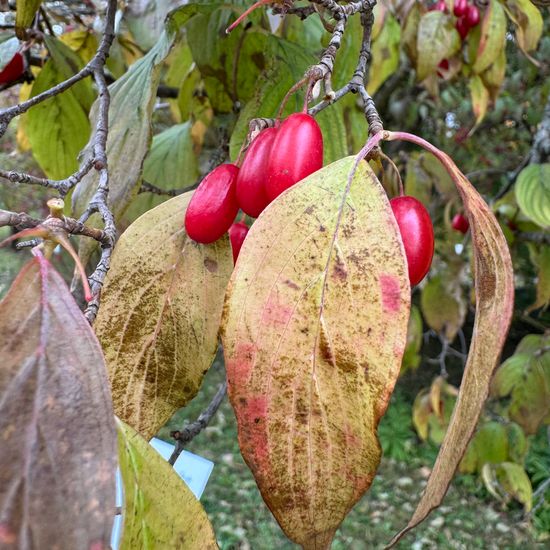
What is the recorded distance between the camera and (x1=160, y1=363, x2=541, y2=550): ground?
2.28 metres

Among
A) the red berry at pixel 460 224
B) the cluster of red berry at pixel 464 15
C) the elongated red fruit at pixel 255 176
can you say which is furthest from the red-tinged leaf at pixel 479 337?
the red berry at pixel 460 224

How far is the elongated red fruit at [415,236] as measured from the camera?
0.33 meters

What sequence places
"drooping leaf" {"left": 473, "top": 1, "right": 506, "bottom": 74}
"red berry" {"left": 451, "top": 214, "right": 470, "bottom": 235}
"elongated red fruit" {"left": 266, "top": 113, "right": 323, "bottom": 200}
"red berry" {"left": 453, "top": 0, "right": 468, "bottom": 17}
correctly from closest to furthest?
"elongated red fruit" {"left": 266, "top": 113, "right": 323, "bottom": 200} < "drooping leaf" {"left": 473, "top": 1, "right": 506, "bottom": 74} < "red berry" {"left": 453, "top": 0, "right": 468, "bottom": 17} < "red berry" {"left": 451, "top": 214, "right": 470, "bottom": 235}

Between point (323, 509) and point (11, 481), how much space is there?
0.39 feet

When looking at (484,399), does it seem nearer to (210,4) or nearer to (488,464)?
(210,4)

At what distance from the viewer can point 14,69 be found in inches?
31.2

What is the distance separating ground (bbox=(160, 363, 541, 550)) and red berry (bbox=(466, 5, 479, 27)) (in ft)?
5.64

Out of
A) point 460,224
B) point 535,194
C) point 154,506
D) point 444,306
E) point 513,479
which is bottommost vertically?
point 513,479

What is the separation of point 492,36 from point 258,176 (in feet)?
3.05

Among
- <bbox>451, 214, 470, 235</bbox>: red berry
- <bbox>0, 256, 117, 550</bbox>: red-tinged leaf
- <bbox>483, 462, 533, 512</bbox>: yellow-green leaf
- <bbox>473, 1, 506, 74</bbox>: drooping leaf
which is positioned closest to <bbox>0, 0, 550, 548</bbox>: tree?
<bbox>0, 256, 117, 550</bbox>: red-tinged leaf

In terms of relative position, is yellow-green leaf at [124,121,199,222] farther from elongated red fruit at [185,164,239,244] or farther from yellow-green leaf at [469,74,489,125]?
yellow-green leaf at [469,74,489,125]

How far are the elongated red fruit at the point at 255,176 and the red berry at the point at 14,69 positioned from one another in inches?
21.7

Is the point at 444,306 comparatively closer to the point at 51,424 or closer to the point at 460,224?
the point at 460,224

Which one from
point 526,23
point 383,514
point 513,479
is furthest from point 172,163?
point 383,514
